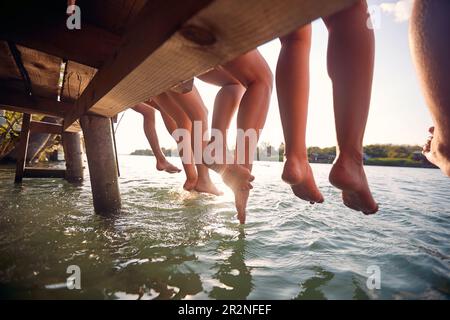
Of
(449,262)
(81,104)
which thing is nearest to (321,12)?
(449,262)

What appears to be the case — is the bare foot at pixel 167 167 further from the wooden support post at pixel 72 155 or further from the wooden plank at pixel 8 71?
the wooden support post at pixel 72 155

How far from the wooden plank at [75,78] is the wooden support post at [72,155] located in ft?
3.48

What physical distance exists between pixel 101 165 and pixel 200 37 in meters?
2.10

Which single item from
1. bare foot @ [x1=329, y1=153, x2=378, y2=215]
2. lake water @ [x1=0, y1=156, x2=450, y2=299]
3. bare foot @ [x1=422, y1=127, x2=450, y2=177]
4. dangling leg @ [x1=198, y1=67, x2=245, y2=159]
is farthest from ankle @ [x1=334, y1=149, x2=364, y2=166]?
dangling leg @ [x1=198, y1=67, x2=245, y2=159]

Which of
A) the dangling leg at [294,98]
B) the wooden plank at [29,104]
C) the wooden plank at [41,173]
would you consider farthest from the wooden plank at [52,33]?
the wooden plank at [41,173]

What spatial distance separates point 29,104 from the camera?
356 centimetres

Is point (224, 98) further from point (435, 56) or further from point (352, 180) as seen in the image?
point (435, 56)

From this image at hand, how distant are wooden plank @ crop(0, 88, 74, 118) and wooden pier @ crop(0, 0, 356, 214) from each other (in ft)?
0.04

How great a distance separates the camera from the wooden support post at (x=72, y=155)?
4656 millimetres

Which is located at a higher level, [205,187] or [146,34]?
[146,34]

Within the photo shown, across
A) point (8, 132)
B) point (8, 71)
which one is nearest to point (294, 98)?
point (8, 71)

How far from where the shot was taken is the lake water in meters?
1.14

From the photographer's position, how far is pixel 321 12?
635mm
